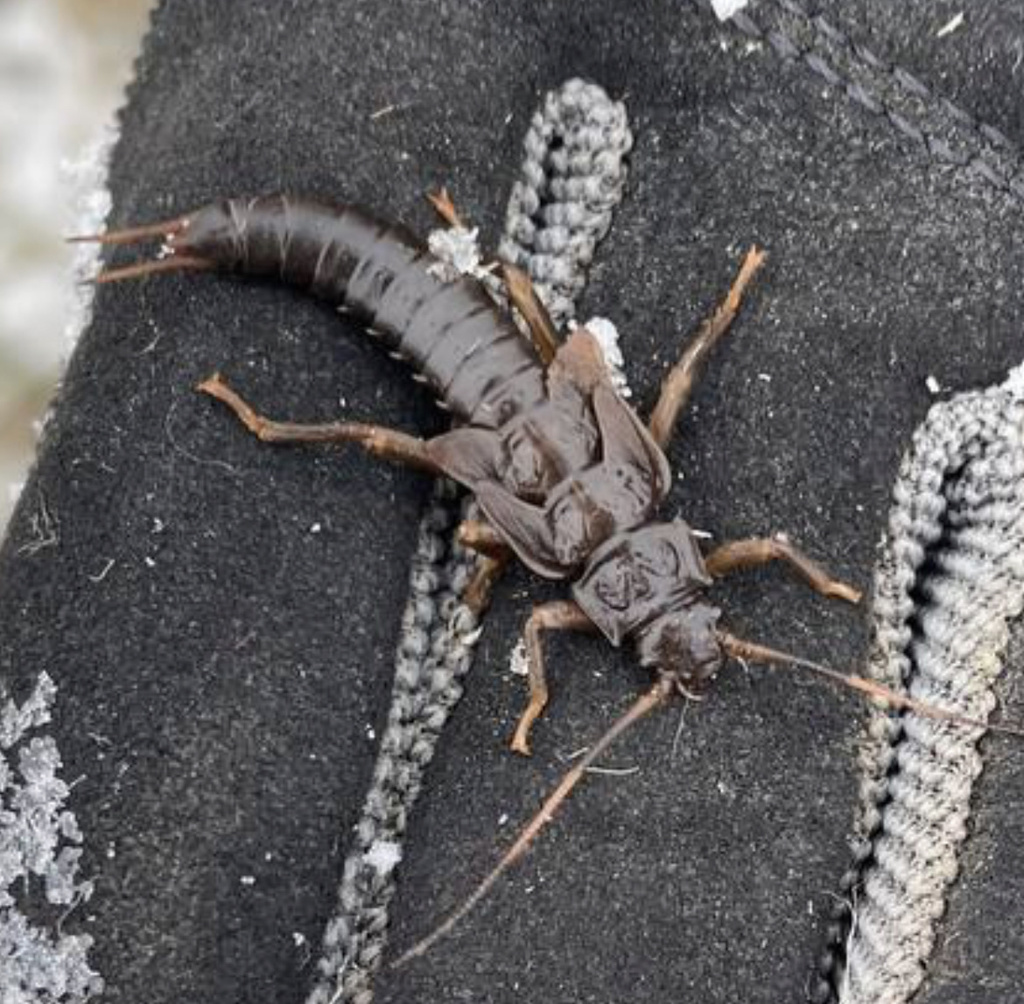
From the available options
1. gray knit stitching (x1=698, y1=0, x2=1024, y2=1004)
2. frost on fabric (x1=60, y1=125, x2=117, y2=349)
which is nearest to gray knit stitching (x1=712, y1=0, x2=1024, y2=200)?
gray knit stitching (x1=698, y1=0, x2=1024, y2=1004)

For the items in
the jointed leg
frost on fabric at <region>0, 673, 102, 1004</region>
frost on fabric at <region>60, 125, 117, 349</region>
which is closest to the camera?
frost on fabric at <region>0, 673, 102, 1004</region>

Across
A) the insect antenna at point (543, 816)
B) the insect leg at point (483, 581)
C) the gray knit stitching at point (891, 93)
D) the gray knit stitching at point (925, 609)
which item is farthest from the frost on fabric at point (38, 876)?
the gray knit stitching at point (891, 93)

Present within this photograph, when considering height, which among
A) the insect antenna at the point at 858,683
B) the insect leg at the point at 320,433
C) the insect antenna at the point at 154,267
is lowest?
the insect antenna at the point at 858,683

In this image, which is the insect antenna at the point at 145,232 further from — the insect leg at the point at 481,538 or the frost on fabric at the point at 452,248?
the insect leg at the point at 481,538

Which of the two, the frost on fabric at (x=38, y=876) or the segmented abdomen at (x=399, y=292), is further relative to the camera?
the segmented abdomen at (x=399, y=292)

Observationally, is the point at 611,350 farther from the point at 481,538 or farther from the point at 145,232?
the point at 145,232

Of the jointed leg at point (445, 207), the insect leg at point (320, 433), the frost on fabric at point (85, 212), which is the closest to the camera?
the insect leg at point (320, 433)

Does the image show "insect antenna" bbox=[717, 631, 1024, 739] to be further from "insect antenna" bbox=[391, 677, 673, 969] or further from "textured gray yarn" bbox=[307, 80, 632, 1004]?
"textured gray yarn" bbox=[307, 80, 632, 1004]
